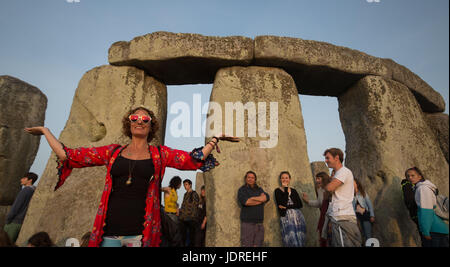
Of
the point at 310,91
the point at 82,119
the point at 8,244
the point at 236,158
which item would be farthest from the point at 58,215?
the point at 310,91

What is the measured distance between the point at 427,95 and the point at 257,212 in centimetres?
457

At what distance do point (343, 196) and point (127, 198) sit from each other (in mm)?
1906

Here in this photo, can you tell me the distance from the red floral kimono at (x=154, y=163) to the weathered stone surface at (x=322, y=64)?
2974mm

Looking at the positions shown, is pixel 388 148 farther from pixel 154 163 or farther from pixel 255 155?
pixel 154 163

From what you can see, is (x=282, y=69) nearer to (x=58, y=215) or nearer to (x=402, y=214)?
(x=402, y=214)

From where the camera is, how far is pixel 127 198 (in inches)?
76.1

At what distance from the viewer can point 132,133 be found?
2.17 metres

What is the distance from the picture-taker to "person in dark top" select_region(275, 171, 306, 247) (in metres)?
3.49

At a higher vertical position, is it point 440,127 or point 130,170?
point 440,127

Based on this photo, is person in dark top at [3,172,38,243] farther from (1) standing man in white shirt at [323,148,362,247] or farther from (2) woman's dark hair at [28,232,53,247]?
(1) standing man in white shirt at [323,148,362,247]

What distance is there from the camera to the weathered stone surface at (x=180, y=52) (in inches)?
179

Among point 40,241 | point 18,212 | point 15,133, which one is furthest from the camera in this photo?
point 15,133

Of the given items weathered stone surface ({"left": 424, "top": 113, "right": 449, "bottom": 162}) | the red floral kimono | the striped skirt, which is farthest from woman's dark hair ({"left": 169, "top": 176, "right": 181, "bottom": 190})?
weathered stone surface ({"left": 424, "top": 113, "right": 449, "bottom": 162})

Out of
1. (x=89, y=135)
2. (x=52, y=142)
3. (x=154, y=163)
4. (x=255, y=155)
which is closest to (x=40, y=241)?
(x=52, y=142)
